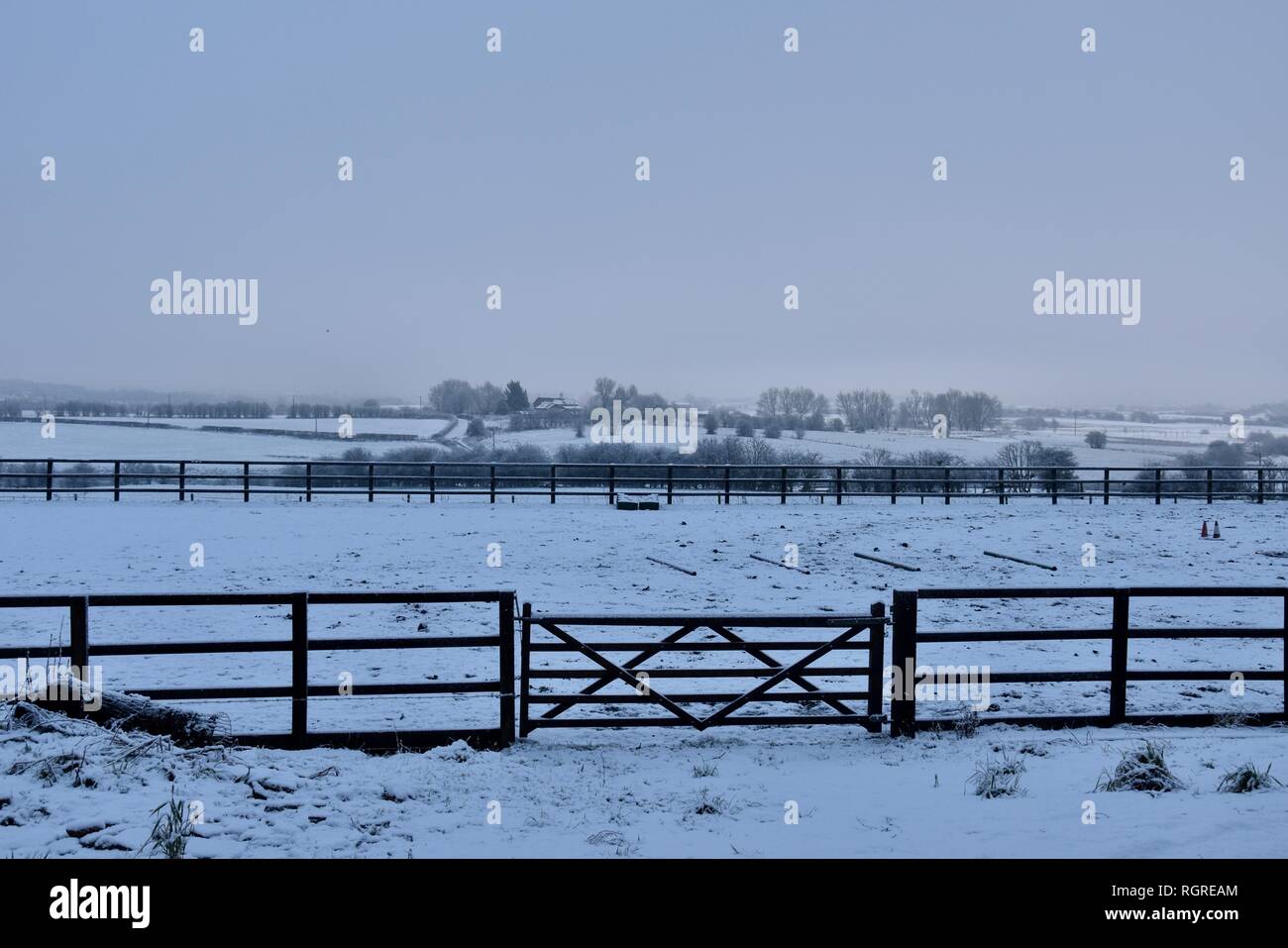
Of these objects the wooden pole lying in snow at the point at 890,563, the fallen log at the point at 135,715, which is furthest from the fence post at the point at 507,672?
the wooden pole lying in snow at the point at 890,563

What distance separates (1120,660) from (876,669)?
238cm

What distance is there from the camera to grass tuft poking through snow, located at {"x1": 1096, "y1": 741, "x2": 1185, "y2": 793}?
7.13 metres

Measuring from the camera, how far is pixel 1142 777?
7.22 meters

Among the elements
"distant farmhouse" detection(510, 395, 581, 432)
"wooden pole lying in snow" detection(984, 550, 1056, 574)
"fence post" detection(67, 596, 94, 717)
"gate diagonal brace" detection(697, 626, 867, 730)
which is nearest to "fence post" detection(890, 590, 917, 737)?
"gate diagonal brace" detection(697, 626, 867, 730)

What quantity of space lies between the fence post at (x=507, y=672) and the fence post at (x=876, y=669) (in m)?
3.32

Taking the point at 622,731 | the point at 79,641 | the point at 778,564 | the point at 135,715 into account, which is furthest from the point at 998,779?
the point at 778,564

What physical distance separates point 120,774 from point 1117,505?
32.8 m

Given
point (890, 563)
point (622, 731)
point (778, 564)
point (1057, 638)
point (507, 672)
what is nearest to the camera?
point (507, 672)

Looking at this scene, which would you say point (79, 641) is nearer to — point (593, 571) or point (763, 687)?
point (763, 687)

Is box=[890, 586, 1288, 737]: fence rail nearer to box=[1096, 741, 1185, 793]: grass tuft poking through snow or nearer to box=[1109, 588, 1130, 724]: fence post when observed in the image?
box=[1109, 588, 1130, 724]: fence post

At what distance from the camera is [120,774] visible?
6449 mm

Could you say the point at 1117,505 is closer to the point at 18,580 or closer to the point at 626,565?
the point at 626,565

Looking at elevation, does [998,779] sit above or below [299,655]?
below
